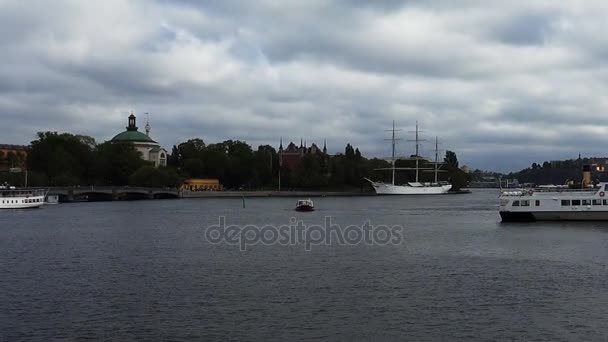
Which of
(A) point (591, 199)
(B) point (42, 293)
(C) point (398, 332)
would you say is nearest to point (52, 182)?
(A) point (591, 199)

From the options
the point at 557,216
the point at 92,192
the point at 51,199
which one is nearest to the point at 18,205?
the point at 51,199

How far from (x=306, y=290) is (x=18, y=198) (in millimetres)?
112763

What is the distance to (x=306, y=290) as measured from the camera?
41312 millimetres

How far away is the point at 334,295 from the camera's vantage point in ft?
131

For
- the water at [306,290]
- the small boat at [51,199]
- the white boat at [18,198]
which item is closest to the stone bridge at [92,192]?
the small boat at [51,199]

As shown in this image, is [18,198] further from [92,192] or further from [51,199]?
[92,192]

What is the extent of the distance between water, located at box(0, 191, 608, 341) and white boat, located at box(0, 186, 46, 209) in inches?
2836

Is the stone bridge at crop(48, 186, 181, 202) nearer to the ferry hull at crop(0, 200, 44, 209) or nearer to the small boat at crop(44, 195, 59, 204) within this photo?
the small boat at crop(44, 195, 59, 204)

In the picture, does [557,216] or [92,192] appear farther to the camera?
[92,192]

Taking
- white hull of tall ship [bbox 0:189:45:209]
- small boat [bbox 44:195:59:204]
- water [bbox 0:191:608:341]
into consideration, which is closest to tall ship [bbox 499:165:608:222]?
water [bbox 0:191:608:341]

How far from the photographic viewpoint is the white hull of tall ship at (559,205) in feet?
285

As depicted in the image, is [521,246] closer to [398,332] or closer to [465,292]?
[465,292]

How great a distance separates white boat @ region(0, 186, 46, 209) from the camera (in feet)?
452

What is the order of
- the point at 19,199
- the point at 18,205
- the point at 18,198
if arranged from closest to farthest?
1. the point at 18,205
2. the point at 18,198
3. the point at 19,199
